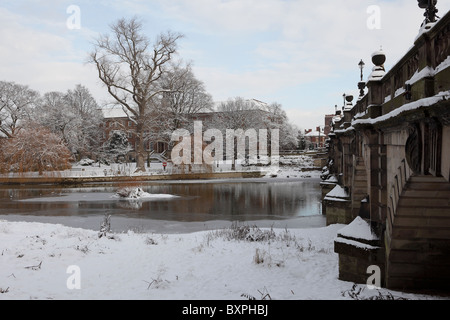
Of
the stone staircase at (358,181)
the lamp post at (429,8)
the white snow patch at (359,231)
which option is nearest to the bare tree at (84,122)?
the stone staircase at (358,181)

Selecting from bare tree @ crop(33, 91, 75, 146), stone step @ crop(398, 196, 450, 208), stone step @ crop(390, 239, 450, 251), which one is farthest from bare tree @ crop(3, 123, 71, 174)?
stone step @ crop(398, 196, 450, 208)

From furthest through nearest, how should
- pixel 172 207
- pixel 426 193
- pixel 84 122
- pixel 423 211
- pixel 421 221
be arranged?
1. pixel 84 122
2. pixel 172 207
3. pixel 421 221
4. pixel 423 211
5. pixel 426 193

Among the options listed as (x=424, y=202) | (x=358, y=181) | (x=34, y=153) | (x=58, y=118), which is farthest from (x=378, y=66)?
(x=58, y=118)

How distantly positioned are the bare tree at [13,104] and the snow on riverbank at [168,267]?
162 ft

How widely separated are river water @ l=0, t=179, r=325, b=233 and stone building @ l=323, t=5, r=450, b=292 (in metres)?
9.32

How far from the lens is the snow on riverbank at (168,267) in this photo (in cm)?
800

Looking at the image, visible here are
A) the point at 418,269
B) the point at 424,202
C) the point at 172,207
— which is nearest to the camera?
the point at 424,202

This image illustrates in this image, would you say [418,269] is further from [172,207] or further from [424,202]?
[172,207]

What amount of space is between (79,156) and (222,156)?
23348mm

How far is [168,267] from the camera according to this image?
9977 mm

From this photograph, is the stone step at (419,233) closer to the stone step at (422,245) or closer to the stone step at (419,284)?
the stone step at (422,245)

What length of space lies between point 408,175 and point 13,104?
205ft

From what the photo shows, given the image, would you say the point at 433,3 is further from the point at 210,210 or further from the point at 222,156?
the point at 222,156
